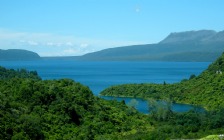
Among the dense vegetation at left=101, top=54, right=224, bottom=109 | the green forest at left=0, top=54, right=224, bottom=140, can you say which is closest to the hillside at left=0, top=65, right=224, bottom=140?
the green forest at left=0, top=54, right=224, bottom=140

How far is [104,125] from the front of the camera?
49.8m

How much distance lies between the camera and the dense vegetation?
8262 centimetres

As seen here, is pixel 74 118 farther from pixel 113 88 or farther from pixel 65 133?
pixel 113 88

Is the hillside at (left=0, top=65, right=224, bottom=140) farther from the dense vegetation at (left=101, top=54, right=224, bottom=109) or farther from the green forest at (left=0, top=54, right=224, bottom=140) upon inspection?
the dense vegetation at (left=101, top=54, right=224, bottom=109)

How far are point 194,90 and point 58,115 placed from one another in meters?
49.6

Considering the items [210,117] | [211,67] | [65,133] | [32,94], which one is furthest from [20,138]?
[211,67]

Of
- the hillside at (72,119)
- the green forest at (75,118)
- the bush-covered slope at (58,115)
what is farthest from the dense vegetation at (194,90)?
the bush-covered slope at (58,115)

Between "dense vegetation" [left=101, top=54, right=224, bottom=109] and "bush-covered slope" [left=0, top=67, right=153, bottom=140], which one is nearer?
"bush-covered slope" [left=0, top=67, right=153, bottom=140]

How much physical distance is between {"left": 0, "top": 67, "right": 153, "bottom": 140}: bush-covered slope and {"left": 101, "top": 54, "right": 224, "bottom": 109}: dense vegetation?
92.4 feet

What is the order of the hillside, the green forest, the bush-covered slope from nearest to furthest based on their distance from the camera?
the bush-covered slope < the hillside < the green forest

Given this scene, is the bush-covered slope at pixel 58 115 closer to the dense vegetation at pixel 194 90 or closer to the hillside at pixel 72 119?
the hillside at pixel 72 119

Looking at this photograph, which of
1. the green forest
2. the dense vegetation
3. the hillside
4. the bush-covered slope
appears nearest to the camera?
the bush-covered slope

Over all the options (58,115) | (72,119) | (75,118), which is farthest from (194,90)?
(58,115)

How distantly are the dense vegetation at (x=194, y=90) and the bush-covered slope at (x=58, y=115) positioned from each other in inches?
1109
